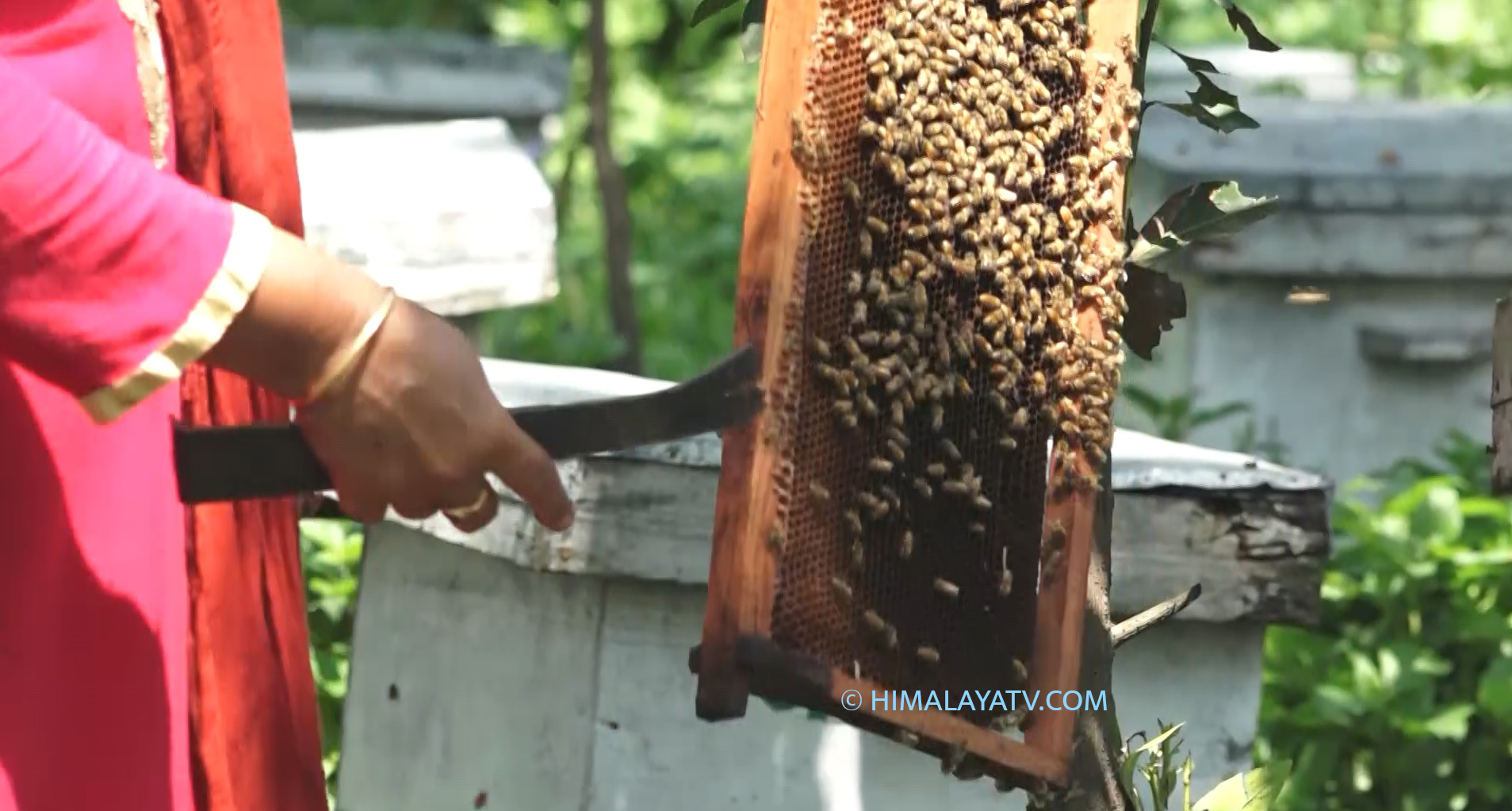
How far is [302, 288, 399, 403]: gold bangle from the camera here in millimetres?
1468

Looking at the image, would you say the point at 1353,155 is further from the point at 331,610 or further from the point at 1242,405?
the point at 331,610

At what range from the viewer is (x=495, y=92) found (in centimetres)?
624

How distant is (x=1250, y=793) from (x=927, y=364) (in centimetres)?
73

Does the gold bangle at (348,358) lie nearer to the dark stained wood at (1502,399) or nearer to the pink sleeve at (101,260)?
the pink sleeve at (101,260)

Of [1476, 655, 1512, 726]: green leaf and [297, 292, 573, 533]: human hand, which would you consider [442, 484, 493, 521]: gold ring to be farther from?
[1476, 655, 1512, 726]: green leaf

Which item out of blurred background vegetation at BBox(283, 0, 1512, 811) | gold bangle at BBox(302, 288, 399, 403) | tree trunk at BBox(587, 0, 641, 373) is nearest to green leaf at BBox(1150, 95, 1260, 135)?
blurred background vegetation at BBox(283, 0, 1512, 811)

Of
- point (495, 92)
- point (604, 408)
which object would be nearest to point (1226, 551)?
point (604, 408)

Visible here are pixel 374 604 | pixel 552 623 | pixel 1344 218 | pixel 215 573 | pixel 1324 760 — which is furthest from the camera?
pixel 1344 218

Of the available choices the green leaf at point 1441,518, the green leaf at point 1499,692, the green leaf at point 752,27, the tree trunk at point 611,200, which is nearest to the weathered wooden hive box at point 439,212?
the tree trunk at point 611,200

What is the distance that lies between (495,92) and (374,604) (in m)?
3.68

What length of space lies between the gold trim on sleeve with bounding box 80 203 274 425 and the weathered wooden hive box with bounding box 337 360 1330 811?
3.30 ft

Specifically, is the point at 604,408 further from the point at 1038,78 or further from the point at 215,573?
the point at 1038,78

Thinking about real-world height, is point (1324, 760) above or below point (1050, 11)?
below

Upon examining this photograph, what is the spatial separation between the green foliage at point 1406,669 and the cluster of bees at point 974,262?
4.95 ft
